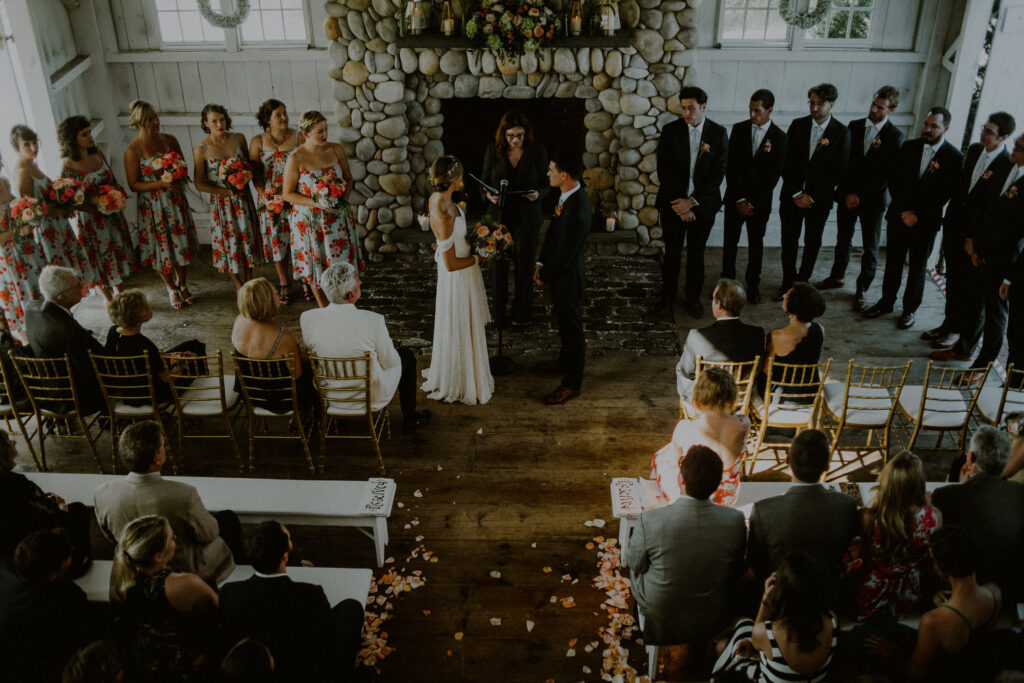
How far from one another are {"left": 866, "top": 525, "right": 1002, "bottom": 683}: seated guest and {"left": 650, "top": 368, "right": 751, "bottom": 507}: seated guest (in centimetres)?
101

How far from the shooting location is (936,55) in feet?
24.9

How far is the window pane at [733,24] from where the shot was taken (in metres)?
7.71

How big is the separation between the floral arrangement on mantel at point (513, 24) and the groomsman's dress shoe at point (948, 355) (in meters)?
4.39

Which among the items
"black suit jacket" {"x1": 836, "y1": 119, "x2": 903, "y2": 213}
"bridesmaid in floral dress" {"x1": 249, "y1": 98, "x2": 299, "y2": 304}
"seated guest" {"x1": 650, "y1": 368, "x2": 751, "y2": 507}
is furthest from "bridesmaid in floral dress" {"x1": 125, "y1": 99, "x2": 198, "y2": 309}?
"black suit jacket" {"x1": 836, "y1": 119, "x2": 903, "y2": 213}

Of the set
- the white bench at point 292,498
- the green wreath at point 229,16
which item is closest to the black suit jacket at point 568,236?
the white bench at point 292,498

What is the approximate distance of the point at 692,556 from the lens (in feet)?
10.2

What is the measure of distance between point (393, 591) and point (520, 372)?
2366 mm

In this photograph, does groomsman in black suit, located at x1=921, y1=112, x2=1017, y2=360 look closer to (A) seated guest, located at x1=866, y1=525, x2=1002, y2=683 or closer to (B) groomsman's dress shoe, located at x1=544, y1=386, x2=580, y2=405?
(B) groomsman's dress shoe, located at x1=544, y1=386, x2=580, y2=405

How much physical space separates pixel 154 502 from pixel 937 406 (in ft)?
14.6

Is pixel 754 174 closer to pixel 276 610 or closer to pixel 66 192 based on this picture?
pixel 276 610

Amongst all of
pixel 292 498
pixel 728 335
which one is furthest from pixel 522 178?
pixel 292 498

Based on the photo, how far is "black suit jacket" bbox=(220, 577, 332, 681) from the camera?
276cm

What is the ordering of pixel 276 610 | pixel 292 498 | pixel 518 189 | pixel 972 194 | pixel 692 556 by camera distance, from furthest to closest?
pixel 518 189 < pixel 972 194 < pixel 292 498 < pixel 692 556 < pixel 276 610

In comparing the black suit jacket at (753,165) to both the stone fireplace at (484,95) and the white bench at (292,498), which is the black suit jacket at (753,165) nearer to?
the stone fireplace at (484,95)
